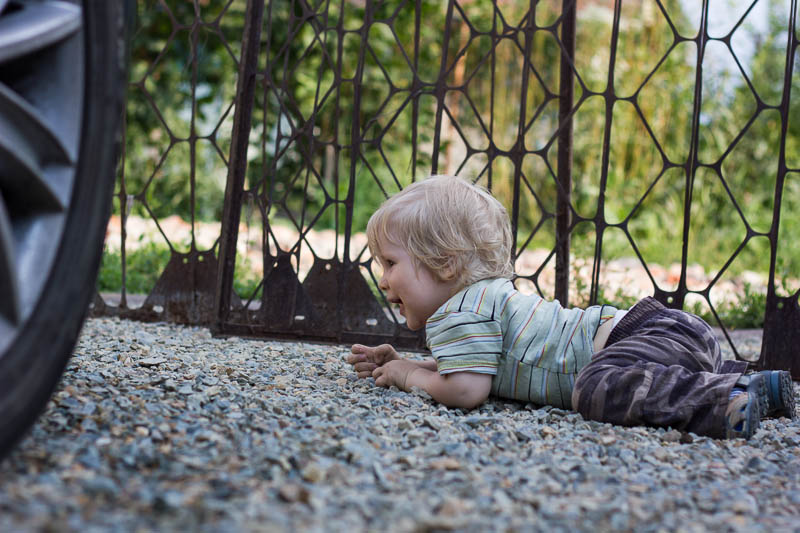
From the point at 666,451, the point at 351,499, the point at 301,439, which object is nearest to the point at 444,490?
the point at 351,499

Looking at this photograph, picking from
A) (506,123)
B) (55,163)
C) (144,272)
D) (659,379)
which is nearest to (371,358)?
(659,379)

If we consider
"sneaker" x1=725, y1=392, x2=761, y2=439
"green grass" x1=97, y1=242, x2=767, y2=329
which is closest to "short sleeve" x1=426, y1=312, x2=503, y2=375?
"sneaker" x1=725, y1=392, x2=761, y2=439

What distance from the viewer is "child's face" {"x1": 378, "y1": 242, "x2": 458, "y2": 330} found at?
1980 millimetres

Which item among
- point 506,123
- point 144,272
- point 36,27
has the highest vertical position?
point 506,123

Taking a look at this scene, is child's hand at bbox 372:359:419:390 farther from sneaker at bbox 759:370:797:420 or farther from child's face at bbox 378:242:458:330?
sneaker at bbox 759:370:797:420

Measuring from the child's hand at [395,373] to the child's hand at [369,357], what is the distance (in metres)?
0.08

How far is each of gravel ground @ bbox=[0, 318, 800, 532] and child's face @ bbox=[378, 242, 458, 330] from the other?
0.82 ft

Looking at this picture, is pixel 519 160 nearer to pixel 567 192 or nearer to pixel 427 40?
pixel 567 192

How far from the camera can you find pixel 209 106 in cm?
661

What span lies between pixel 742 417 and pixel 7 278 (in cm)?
143

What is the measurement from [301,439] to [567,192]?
65.8 inches

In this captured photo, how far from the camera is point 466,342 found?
1870mm

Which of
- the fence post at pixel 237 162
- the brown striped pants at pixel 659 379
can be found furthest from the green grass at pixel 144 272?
the brown striped pants at pixel 659 379

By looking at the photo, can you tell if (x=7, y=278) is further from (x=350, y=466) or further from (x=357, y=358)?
(x=357, y=358)
